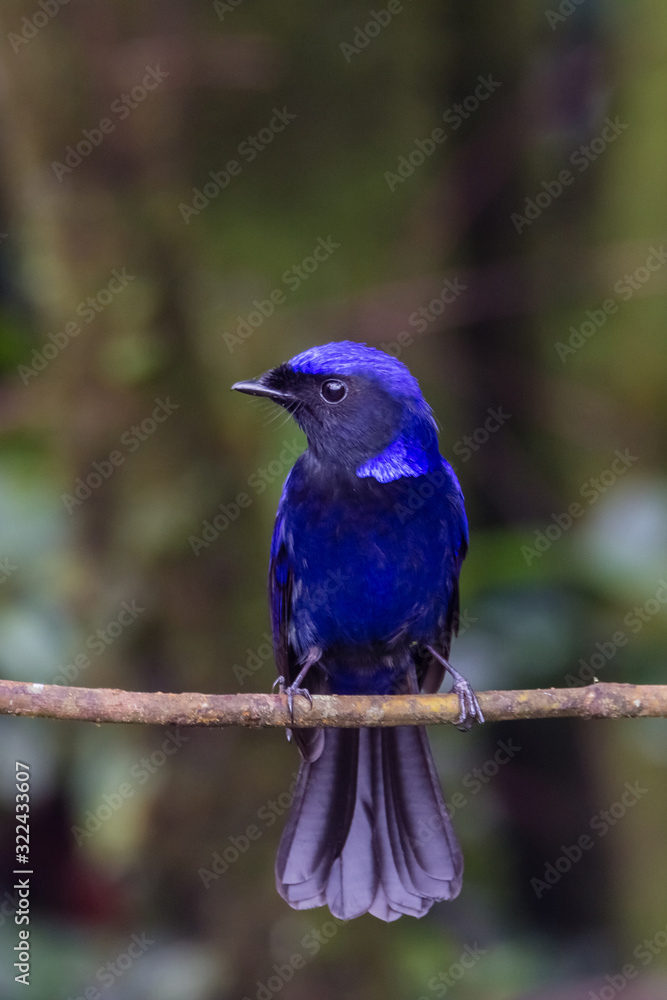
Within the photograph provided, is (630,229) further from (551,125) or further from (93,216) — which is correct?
(93,216)

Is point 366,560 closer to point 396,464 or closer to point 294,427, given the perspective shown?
point 396,464

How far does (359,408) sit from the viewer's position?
144 inches

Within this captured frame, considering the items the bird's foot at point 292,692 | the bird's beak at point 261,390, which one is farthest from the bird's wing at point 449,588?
the bird's beak at point 261,390

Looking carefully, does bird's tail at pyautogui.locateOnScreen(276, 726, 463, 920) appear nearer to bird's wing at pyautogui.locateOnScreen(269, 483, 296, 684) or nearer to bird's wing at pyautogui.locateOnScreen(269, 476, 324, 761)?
bird's wing at pyautogui.locateOnScreen(269, 476, 324, 761)

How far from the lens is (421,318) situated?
5.14 metres

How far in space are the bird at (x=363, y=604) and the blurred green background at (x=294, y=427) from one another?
372 mm

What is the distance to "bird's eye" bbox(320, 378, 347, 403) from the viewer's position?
3.68 metres

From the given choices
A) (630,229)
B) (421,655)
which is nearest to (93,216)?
(421,655)

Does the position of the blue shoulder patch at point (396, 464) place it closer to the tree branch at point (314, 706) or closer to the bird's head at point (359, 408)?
the bird's head at point (359, 408)

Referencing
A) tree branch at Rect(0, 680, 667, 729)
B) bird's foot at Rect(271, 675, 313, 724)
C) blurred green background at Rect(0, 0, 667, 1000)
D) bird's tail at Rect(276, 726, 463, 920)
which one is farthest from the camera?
blurred green background at Rect(0, 0, 667, 1000)

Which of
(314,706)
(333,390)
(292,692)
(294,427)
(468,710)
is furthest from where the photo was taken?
(294,427)

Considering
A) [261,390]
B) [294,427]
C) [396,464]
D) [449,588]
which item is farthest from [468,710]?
[294,427]

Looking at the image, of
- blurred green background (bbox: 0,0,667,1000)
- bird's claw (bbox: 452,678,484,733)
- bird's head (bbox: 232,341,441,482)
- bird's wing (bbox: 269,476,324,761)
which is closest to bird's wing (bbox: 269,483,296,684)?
bird's wing (bbox: 269,476,324,761)

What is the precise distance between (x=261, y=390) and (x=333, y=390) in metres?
0.23
